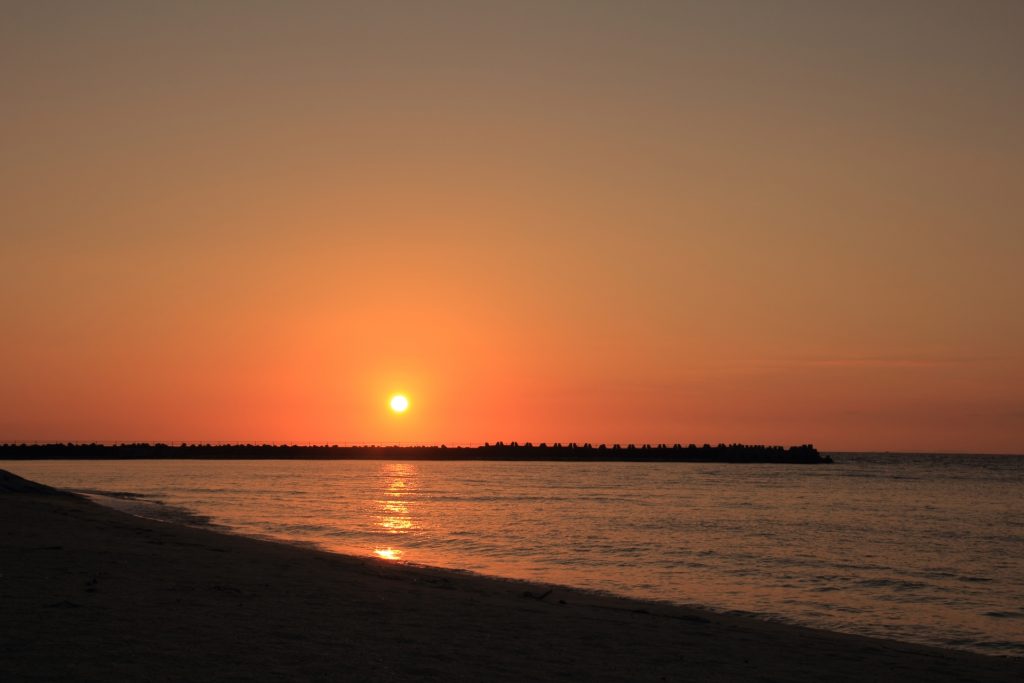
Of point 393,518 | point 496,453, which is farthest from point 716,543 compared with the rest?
point 496,453

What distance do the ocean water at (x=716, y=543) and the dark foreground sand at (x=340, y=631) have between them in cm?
336

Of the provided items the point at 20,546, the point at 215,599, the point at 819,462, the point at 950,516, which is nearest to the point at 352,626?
the point at 215,599

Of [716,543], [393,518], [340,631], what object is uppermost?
[340,631]

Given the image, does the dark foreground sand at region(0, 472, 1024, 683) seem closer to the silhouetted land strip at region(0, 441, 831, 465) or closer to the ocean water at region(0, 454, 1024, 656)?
the ocean water at region(0, 454, 1024, 656)

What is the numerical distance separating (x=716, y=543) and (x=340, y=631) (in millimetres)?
21849

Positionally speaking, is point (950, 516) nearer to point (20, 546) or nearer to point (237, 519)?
point (237, 519)

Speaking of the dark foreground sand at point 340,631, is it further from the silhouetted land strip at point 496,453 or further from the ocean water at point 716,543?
the silhouetted land strip at point 496,453

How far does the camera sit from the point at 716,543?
30.8 metres

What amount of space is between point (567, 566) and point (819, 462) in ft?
448

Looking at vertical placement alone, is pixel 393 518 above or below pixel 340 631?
below

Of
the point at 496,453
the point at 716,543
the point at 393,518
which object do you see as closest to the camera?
the point at 716,543

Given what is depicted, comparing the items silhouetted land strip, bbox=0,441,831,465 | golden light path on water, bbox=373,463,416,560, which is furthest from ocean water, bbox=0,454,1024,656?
silhouetted land strip, bbox=0,441,831,465

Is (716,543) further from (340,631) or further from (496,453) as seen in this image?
(496,453)

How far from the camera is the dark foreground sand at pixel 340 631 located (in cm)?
914
